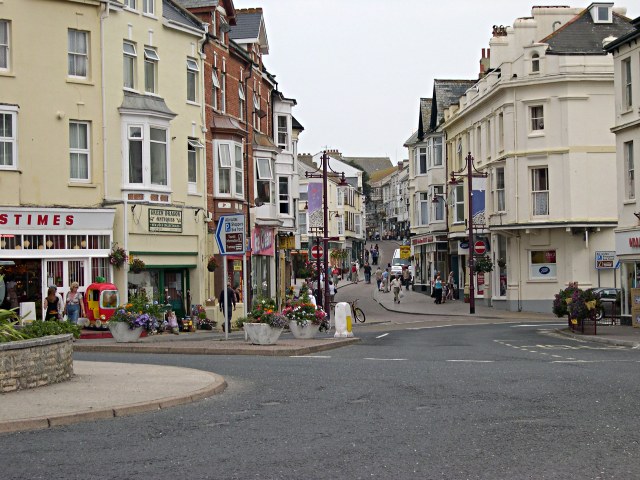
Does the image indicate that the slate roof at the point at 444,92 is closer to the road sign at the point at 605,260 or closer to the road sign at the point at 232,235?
the road sign at the point at 605,260

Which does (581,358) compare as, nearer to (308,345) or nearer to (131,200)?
(308,345)

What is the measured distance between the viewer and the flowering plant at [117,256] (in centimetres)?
3416

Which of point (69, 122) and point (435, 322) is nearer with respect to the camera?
point (69, 122)

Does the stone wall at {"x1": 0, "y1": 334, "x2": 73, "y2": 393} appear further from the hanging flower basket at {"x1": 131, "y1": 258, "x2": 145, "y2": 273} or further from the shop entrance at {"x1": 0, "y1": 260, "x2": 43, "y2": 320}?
the hanging flower basket at {"x1": 131, "y1": 258, "x2": 145, "y2": 273}

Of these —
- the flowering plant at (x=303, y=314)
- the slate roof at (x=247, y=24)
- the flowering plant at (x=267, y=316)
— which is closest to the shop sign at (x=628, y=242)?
the flowering plant at (x=303, y=314)

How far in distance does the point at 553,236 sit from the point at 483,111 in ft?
31.3

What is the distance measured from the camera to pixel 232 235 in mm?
27109

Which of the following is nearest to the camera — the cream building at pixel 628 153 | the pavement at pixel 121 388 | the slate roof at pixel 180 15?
the pavement at pixel 121 388

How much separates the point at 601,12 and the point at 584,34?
1.86 m

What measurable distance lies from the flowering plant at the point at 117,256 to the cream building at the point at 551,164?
22380 millimetres

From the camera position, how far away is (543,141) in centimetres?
4972

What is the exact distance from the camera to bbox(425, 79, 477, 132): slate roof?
2699 inches

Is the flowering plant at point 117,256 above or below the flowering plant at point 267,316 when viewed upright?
above

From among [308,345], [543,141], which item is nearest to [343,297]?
[543,141]
